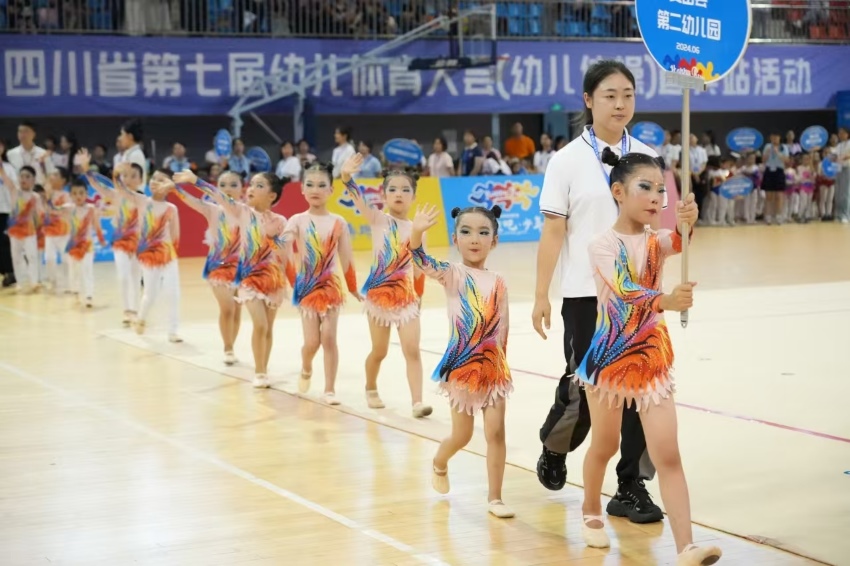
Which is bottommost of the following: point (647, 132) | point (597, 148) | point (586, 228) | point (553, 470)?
point (553, 470)

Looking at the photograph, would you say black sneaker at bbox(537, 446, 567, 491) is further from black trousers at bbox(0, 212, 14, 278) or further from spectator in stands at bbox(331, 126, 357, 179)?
spectator in stands at bbox(331, 126, 357, 179)

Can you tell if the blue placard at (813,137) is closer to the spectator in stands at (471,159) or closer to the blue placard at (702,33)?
the spectator in stands at (471,159)

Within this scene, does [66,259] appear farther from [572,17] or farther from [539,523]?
[572,17]

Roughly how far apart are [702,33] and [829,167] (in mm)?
22221

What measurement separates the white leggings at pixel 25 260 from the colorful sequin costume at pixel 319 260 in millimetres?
9060

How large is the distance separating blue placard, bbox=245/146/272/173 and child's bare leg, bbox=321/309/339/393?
12.7 metres

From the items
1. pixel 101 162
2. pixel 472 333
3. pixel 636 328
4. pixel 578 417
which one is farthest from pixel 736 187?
pixel 636 328

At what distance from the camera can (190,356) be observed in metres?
11.0

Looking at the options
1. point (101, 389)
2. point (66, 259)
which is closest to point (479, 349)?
point (101, 389)

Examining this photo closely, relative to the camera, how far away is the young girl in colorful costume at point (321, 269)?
883cm

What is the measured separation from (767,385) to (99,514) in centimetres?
490

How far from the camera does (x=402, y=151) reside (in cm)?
2309

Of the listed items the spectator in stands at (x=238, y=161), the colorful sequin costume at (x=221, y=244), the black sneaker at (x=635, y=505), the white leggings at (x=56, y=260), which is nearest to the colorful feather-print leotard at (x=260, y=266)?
the colorful sequin costume at (x=221, y=244)

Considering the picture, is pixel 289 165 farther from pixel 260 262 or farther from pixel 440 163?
pixel 260 262
